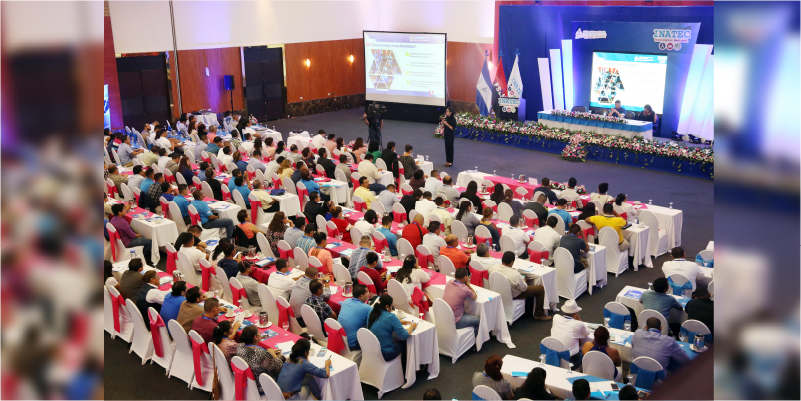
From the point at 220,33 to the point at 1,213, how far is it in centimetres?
2091

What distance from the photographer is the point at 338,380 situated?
569cm

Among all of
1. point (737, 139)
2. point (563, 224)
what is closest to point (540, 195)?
point (563, 224)

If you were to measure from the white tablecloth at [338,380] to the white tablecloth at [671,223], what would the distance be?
5933 mm

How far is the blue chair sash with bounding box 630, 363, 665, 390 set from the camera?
215 inches

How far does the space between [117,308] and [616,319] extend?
548cm

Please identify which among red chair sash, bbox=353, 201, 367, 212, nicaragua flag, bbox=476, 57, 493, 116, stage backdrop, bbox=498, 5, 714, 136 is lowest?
red chair sash, bbox=353, 201, 367, 212

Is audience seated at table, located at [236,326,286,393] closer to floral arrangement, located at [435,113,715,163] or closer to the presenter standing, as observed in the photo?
the presenter standing

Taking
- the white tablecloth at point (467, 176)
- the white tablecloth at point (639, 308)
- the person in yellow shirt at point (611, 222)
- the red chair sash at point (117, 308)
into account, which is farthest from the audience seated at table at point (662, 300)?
the white tablecloth at point (467, 176)

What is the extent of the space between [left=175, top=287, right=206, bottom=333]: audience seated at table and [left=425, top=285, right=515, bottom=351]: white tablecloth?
2.48 meters

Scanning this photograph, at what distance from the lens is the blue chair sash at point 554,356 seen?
5941mm

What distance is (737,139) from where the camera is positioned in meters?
0.58

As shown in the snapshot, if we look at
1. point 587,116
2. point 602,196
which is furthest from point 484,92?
point 602,196

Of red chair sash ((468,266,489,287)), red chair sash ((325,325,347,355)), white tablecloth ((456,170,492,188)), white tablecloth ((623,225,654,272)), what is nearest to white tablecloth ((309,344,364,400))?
red chair sash ((325,325,347,355))

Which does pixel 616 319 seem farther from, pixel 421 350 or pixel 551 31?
pixel 551 31
